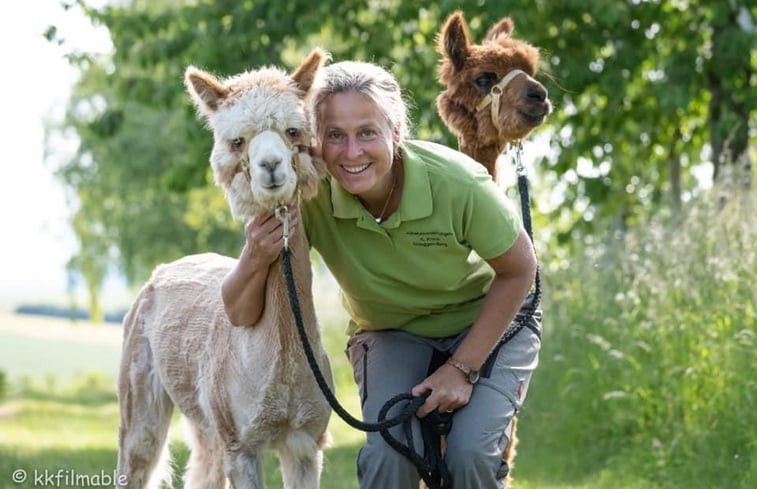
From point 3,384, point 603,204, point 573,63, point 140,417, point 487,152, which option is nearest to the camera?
point 140,417

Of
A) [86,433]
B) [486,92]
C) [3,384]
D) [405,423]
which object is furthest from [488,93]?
[3,384]

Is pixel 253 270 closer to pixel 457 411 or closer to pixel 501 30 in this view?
pixel 457 411

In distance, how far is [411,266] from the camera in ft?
14.3

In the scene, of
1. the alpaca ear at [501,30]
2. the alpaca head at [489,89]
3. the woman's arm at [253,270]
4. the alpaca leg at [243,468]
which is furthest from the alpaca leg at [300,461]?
the alpaca ear at [501,30]

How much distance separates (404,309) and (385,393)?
33 cm

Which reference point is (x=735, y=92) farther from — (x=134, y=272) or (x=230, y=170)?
(x=134, y=272)

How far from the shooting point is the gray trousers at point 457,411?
13.7 feet

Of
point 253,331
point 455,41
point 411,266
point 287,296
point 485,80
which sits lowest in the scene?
point 253,331

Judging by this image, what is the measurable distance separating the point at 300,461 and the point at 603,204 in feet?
28.1

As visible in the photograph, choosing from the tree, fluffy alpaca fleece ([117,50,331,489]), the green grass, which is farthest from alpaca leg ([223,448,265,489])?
the tree

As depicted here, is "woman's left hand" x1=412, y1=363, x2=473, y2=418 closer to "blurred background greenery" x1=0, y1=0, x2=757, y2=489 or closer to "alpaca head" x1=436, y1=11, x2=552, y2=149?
"blurred background greenery" x1=0, y1=0, x2=757, y2=489

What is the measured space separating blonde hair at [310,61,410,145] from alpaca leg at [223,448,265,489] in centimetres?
115

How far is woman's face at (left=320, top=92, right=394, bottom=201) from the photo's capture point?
13.7ft

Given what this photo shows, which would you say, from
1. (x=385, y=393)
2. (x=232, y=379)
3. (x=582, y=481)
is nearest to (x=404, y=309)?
(x=385, y=393)
